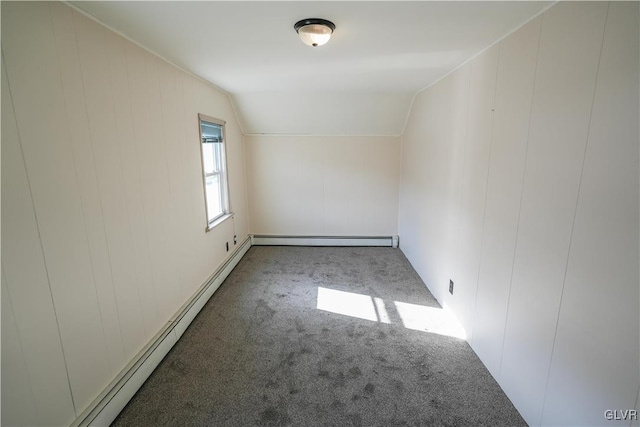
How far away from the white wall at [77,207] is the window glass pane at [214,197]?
104 cm

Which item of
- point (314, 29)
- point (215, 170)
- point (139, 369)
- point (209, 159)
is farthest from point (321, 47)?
point (139, 369)

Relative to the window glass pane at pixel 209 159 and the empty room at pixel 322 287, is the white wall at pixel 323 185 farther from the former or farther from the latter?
the empty room at pixel 322 287

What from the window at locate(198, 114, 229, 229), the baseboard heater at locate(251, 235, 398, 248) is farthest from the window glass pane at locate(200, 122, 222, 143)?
the baseboard heater at locate(251, 235, 398, 248)

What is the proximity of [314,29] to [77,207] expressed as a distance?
152 centimetres

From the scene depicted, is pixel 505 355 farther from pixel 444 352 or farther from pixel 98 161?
pixel 98 161

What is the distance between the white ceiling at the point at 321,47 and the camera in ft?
4.88

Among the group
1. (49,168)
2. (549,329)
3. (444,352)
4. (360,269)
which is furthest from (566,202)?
(360,269)

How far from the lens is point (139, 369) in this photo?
6.48 feet

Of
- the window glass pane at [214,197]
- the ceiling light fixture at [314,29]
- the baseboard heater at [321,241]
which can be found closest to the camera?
the ceiling light fixture at [314,29]

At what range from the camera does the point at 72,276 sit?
4.94ft

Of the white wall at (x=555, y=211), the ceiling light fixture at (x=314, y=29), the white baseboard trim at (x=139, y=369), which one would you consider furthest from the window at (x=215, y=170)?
the white wall at (x=555, y=211)

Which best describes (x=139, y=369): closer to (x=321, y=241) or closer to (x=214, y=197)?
(x=214, y=197)

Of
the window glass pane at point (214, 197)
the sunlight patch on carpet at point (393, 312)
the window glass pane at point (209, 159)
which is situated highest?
the window glass pane at point (209, 159)

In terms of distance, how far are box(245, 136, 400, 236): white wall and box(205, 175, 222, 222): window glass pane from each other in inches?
39.3
